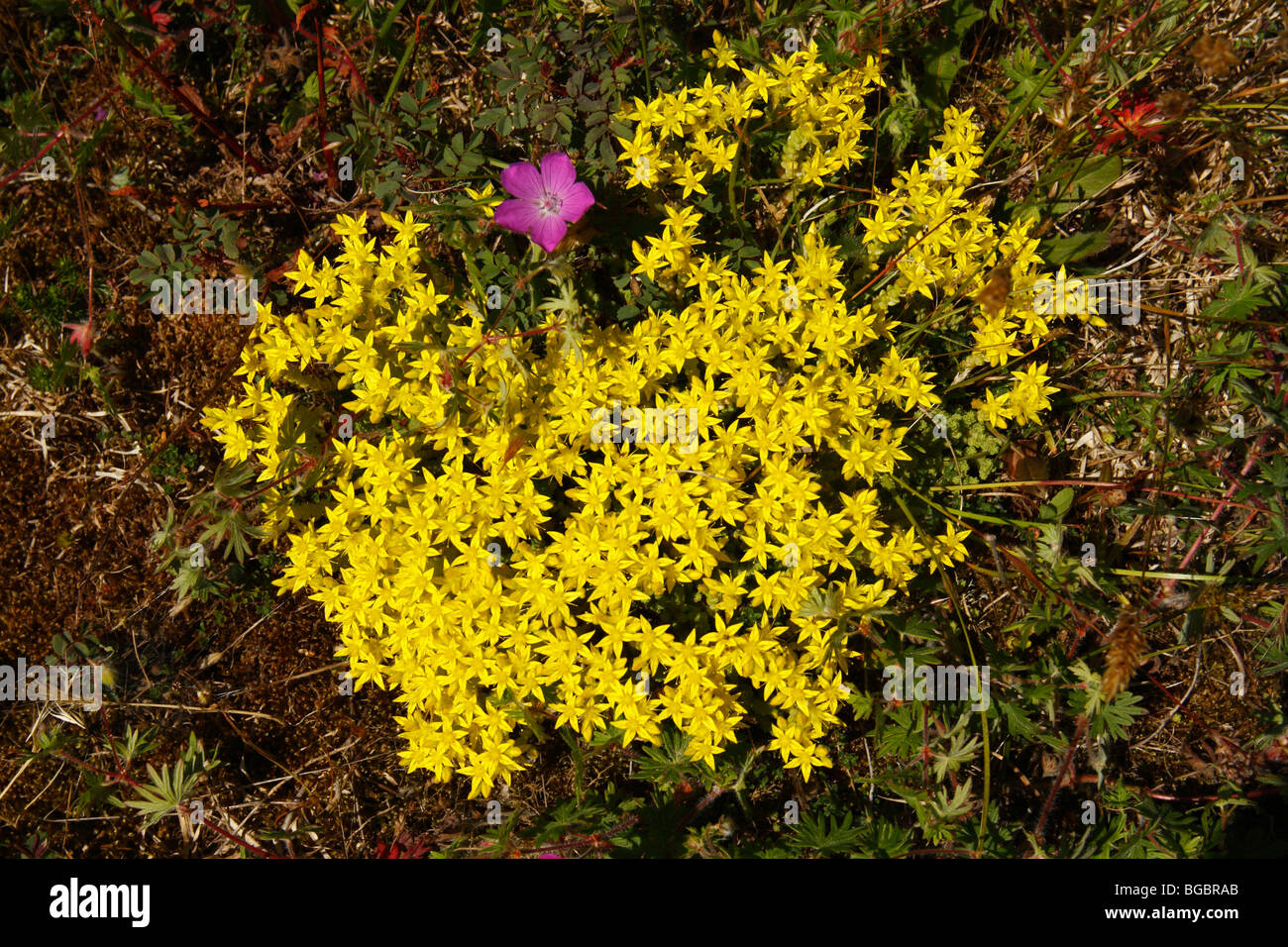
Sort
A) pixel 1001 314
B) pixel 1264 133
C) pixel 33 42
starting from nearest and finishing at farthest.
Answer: pixel 1001 314
pixel 1264 133
pixel 33 42

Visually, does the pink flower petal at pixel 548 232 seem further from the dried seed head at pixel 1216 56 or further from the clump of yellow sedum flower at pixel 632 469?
the dried seed head at pixel 1216 56

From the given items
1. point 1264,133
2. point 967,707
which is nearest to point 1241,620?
point 967,707

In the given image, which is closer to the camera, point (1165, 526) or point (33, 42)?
point (1165, 526)

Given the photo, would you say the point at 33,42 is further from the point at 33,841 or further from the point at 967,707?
the point at 967,707
